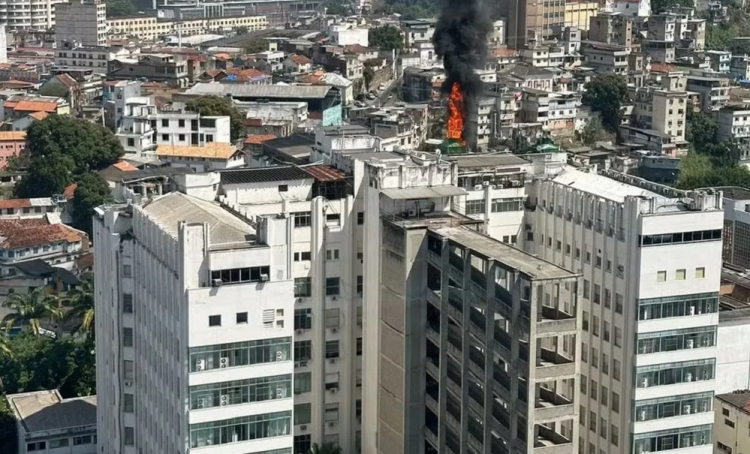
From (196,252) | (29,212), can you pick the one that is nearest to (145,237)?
(196,252)

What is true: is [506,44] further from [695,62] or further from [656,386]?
[656,386]

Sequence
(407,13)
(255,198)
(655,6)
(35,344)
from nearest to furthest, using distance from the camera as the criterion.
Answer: (255,198), (35,344), (655,6), (407,13)

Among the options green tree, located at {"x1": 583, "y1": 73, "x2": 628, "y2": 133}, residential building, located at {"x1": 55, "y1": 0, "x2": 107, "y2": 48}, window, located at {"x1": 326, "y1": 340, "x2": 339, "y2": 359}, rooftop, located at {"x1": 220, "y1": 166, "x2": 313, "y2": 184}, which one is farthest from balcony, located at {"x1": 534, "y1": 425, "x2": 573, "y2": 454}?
residential building, located at {"x1": 55, "y1": 0, "x2": 107, "y2": 48}

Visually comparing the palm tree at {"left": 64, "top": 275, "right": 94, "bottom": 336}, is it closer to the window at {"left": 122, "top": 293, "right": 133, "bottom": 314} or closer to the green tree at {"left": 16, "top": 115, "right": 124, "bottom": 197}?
the window at {"left": 122, "top": 293, "right": 133, "bottom": 314}

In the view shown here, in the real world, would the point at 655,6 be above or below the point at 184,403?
above

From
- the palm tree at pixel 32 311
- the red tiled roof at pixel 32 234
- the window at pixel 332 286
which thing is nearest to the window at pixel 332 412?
the window at pixel 332 286

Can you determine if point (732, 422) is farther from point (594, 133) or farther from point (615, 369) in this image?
point (594, 133)

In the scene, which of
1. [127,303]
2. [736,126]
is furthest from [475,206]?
[736,126]
